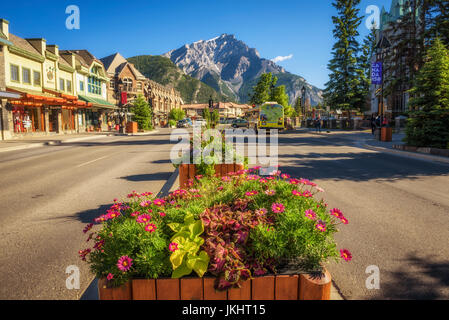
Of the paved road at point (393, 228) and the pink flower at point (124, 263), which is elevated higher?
the pink flower at point (124, 263)

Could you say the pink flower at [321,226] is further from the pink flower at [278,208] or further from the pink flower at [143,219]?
the pink flower at [143,219]

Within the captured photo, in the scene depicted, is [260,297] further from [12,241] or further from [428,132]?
[428,132]

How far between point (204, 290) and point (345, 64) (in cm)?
4723

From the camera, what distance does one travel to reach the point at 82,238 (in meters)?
4.60

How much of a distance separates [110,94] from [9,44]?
39.5 meters

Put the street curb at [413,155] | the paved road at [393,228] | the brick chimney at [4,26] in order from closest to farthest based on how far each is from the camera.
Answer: the paved road at [393,228] → the street curb at [413,155] → the brick chimney at [4,26]

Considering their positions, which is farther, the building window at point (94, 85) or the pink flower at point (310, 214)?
the building window at point (94, 85)

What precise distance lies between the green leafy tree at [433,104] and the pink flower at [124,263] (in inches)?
645

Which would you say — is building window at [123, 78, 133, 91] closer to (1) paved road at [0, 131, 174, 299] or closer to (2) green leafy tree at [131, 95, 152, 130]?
(2) green leafy tree at [131, 95, 152, 130]

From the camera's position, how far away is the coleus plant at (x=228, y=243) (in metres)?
2.19

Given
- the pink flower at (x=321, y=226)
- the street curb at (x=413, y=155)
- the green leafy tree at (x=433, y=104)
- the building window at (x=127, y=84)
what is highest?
the building window at (x=127, y=84)

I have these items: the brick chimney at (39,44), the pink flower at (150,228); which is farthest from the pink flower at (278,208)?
the brick chimney at (39,44)

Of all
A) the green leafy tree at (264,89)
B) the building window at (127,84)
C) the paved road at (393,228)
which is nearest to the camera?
the paved road at (393,228)
